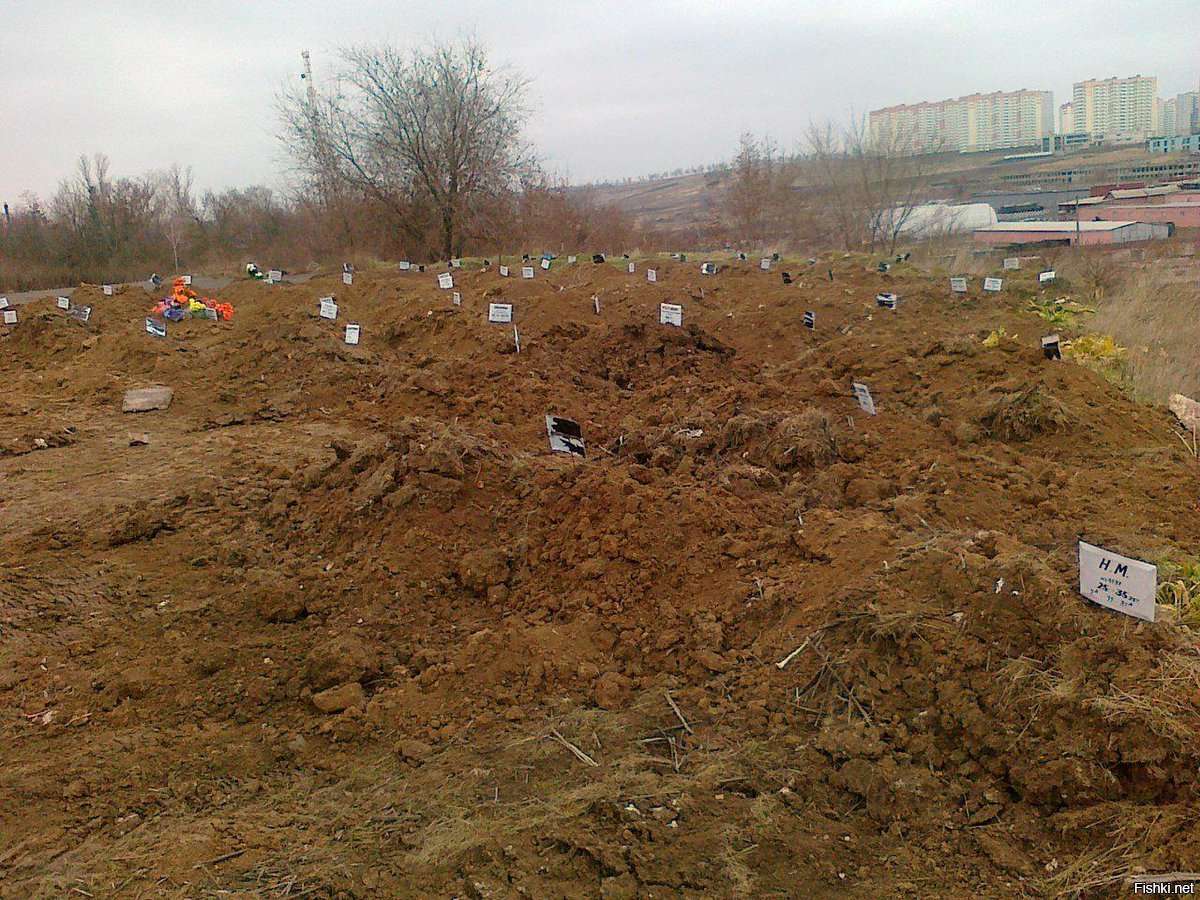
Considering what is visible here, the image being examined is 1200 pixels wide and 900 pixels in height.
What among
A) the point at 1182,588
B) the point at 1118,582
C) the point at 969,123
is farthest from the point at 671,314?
the point at 969,123

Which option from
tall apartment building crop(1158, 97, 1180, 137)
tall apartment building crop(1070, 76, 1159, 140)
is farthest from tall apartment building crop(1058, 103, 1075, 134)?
tall apartment building crop(1158, 97, 1180, 137)

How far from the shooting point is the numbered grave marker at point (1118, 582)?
237cm

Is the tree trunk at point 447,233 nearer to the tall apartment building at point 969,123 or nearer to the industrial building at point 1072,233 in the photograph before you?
the tall apartment building at point 969,123

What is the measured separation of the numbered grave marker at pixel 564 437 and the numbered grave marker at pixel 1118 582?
270 cm

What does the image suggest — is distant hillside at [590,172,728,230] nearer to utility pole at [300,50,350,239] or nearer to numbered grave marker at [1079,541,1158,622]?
utility pole at [300,50,350,239]

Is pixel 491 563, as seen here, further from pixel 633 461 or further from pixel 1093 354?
pixel 1093 354

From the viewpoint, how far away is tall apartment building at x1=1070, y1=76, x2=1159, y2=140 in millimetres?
34684

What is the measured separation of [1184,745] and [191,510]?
4.72 m

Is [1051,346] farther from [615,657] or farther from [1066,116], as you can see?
[1066,116]

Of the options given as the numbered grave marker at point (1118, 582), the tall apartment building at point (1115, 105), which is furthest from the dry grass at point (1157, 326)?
the tall apartment building at point (1115, 105)

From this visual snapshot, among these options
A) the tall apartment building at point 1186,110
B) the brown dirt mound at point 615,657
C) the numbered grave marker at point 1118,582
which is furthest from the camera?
the tall apartment building at point 1186,110

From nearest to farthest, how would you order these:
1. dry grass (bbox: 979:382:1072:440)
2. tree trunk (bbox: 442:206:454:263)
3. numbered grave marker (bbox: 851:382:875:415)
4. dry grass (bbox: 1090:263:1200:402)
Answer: dry grass (bbox: 979:382:1072:440), numbered grave marker (bbox: 851:382:875:415), dry grass (bbox: 1090:263:1200:402), tree trunk (bbox: 442:206:454:263)

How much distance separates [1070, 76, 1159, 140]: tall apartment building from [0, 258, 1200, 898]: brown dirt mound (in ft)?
122

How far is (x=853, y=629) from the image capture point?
112 inches
